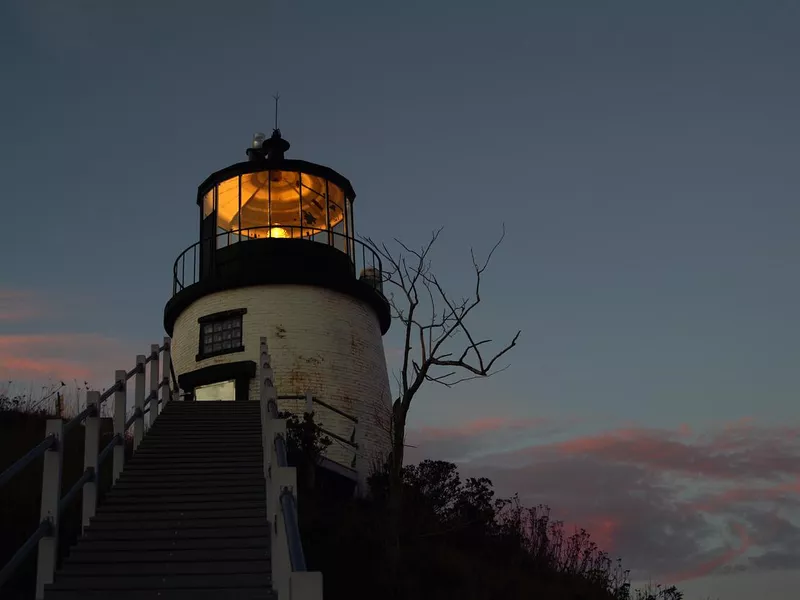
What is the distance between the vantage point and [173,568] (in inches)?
325

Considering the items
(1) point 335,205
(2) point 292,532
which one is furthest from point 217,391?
(2) point 292,532

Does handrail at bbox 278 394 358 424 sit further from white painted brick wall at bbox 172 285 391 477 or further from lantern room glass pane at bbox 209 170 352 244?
lantern room glass pane at bbox 209 170 352 244

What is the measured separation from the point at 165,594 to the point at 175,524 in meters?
1.75

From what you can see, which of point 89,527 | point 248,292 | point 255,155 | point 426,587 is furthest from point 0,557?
point 255,155

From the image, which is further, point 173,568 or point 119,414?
point 119,414

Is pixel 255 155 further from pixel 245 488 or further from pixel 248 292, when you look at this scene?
pixel 245 488

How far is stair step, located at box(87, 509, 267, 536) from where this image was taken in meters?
9.27

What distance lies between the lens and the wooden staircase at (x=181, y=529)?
7.86 metres

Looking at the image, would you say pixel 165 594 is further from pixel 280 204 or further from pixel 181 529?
pixel 280 204

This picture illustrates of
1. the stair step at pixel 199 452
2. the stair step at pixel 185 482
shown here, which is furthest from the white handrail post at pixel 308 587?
the stair step at pixel 199 452

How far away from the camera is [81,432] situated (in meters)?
19.1

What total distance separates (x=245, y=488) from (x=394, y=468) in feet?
12.6

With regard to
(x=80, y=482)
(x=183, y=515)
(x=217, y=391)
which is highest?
(x=217, y=391)

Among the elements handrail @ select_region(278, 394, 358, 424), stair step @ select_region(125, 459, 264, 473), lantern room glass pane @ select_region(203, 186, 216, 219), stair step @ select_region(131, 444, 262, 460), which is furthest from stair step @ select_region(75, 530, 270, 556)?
lantern room glass pane @ select_region(203, 186, 216, 219)
